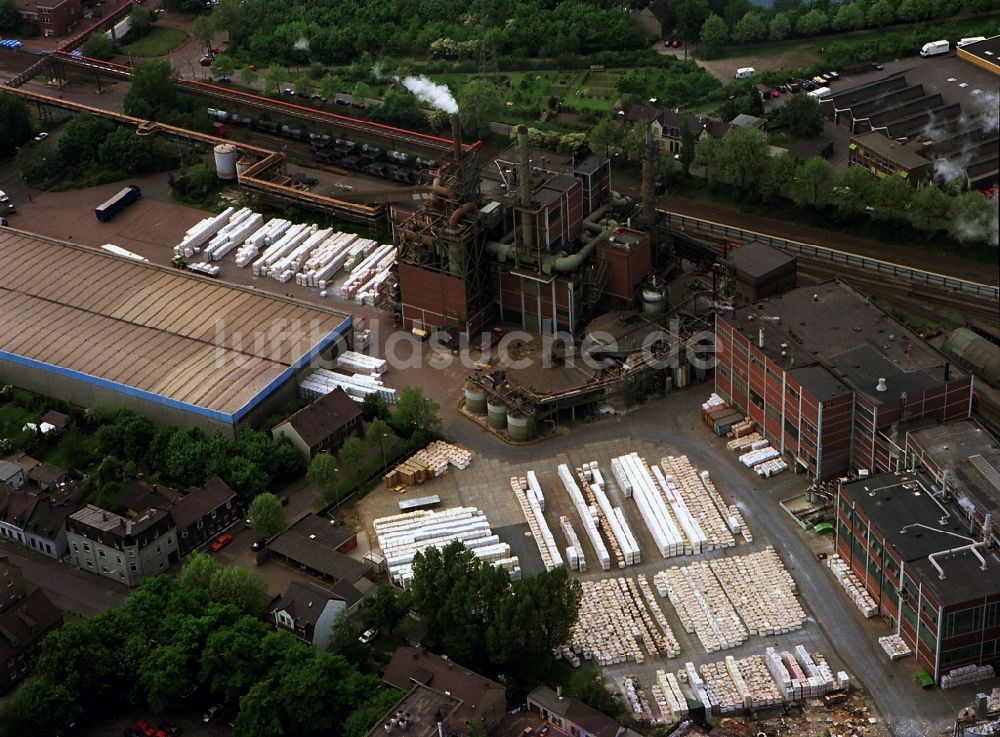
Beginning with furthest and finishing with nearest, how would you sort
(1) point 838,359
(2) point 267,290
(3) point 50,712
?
1. (2) point 267,290
2. (1) point 838,359
3. (3) point 50,712

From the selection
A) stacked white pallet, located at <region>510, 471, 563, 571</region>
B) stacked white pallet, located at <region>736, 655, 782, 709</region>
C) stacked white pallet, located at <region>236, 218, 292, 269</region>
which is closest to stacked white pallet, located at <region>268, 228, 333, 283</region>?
stacked white pallet, located at <region>236, 218, 292, 269</region>

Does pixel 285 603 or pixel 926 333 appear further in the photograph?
pixel 926 333

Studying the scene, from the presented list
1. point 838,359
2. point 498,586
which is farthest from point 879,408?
point 498,586

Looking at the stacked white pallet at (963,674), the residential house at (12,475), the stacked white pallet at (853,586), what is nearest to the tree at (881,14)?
the stacked white pallet at (853,586)

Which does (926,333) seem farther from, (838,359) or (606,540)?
(606,540)

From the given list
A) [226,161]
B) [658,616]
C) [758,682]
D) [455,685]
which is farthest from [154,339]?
[758,682]

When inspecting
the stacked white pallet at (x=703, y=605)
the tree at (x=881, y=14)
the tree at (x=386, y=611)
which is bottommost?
the stacked white pallet at (x=703, y=605)

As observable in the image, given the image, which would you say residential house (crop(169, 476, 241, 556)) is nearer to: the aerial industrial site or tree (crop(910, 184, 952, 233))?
the aerial industrial site

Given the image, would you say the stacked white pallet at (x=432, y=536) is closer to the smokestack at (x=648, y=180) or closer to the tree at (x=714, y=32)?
the smokestack at (x=648, y=180)
